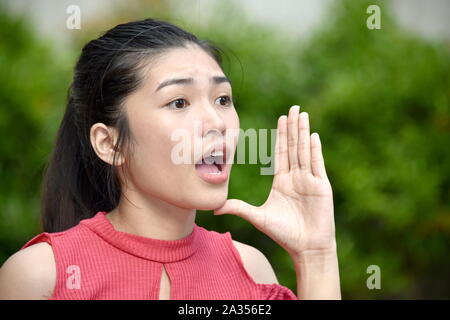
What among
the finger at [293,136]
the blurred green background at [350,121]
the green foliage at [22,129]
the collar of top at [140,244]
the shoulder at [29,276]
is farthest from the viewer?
the blurred green background at [350,121]

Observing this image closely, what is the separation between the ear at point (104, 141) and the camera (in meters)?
1.64

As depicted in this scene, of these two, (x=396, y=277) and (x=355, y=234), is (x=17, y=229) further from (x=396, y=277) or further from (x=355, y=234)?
(x=396, y=277)

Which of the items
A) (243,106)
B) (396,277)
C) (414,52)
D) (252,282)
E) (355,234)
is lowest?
(396,277)

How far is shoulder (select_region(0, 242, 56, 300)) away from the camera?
146 cm

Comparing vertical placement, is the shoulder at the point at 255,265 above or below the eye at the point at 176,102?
below

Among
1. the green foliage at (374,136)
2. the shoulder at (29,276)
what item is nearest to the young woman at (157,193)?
the shoulder at (29,276)

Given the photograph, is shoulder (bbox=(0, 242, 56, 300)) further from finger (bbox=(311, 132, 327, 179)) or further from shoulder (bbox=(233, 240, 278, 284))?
finger (bbox=(311, 132, 327, 179))

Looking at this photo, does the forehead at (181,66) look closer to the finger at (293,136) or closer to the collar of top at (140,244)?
the finger at (293,136)

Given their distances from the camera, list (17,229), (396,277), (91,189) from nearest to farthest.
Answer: (91,189)
(17,229)
(396,277)

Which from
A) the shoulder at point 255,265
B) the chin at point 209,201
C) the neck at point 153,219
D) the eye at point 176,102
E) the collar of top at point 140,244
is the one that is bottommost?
the shoulder at point 255,265

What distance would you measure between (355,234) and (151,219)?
202 cm

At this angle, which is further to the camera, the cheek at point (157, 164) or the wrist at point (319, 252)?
the wrist at point (319, 252)
